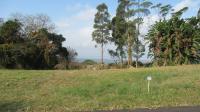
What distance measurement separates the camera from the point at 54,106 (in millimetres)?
11852

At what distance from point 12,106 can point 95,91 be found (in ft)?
11.0

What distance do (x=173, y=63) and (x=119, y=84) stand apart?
13.5 meters

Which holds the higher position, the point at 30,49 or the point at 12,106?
the point at 30,49

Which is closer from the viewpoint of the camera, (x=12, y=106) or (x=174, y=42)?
(x=12, y=106)

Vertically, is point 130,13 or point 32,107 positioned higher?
point 130,13

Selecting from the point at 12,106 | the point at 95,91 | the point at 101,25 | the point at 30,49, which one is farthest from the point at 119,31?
the point at 12,106

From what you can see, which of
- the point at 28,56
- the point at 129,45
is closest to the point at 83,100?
the point at 28,56

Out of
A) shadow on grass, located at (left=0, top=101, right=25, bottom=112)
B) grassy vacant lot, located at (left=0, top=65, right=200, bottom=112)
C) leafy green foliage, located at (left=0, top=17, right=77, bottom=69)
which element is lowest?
shadow on grass, located at (left=0, top=101, right=25, bottom=112)

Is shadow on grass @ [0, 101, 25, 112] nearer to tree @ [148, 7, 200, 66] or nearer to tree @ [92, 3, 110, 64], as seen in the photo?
tree @ [148, 7, 200, 66]

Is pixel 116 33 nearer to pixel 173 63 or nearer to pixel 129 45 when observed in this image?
pixel 129 45

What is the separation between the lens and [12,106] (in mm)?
11852

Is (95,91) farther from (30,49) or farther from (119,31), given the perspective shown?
(119,31)

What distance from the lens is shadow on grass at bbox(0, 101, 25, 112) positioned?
37.3 feet

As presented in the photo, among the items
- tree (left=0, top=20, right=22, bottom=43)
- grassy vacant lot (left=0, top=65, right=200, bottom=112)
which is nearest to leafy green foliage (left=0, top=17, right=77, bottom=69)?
tree (left=0, top=20, right=22, bottom=43)
